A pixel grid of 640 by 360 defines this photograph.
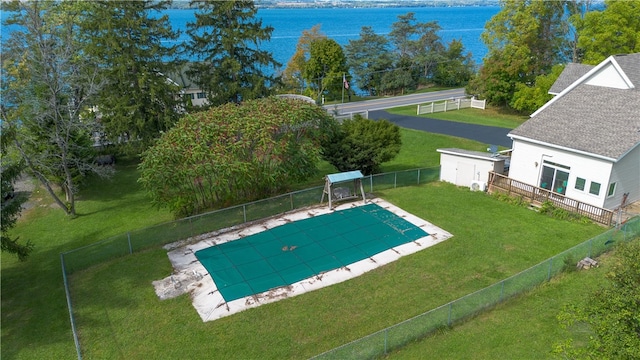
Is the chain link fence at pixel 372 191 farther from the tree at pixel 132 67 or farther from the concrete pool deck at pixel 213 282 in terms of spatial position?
the tree at pixel 132 67

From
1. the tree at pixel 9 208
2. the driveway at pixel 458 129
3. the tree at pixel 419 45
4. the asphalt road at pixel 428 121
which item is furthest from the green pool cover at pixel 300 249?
the tree at pixel 419 45

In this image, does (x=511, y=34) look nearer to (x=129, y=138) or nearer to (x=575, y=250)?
(x=575, y=250)

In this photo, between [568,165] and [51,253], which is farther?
[568,165]

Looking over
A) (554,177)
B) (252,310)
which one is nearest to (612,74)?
(554,177)

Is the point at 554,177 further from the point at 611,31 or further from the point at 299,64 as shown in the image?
the point at 299,64

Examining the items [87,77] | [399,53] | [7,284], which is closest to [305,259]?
[7,284]

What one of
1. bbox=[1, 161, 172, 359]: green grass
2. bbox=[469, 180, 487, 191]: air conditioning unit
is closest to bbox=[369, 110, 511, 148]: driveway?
bbox=[469, 180, 487, 191]: air conditioning unit
